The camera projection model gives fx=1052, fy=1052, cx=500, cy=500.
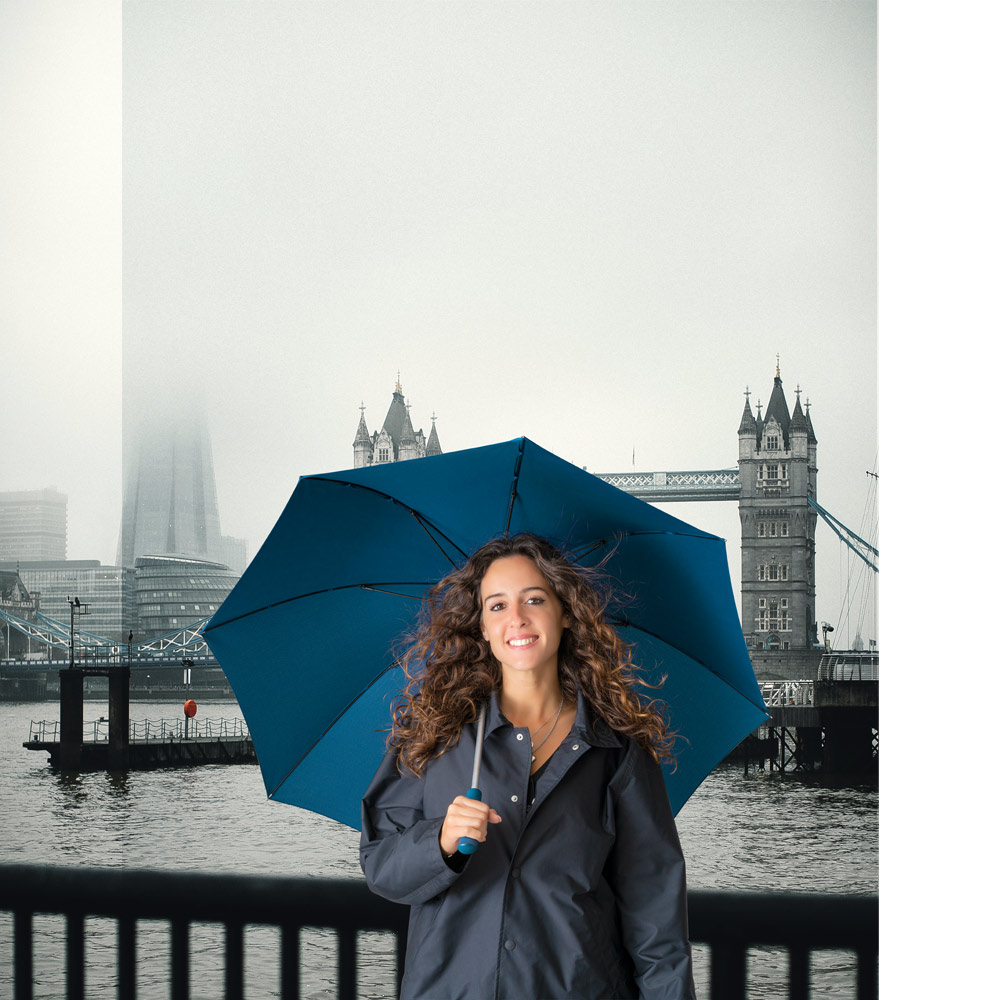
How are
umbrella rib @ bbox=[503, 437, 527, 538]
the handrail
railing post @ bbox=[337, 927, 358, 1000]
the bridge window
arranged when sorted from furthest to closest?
1. the handrail
2. the bridge window
3. railing post @ bbox=[337, 927, 358, 1000]
4. umbrella rib @ bbox=[503, 437, 527, 538]

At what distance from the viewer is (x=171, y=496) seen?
887 centimetres

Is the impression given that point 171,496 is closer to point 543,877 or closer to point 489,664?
point 489,664

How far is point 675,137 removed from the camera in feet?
27.4

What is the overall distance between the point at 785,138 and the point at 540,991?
8077mm

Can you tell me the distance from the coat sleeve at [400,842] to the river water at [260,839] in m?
7.48

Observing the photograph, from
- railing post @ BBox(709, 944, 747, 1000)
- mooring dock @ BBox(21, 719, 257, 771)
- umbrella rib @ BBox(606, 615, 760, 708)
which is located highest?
umbrella rib @ BBox(606, 615, 760, 708)

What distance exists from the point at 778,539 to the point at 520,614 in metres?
8.03

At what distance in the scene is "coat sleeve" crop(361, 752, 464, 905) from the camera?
103cm

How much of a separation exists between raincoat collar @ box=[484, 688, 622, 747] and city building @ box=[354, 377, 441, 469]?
7428 mm

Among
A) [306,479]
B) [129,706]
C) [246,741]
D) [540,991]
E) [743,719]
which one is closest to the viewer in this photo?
[540,991]

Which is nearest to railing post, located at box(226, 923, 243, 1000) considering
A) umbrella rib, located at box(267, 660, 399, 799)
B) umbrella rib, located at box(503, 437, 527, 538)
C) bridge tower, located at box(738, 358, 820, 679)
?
umbrella rib, located at box(267, 660, 399, 799)

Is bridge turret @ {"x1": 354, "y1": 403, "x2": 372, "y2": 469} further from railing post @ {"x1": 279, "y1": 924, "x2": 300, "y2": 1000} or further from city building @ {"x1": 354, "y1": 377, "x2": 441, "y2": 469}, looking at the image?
railing post @ {"x1": 279, "y1": 924, "x2": 300, "y2": 1000}
